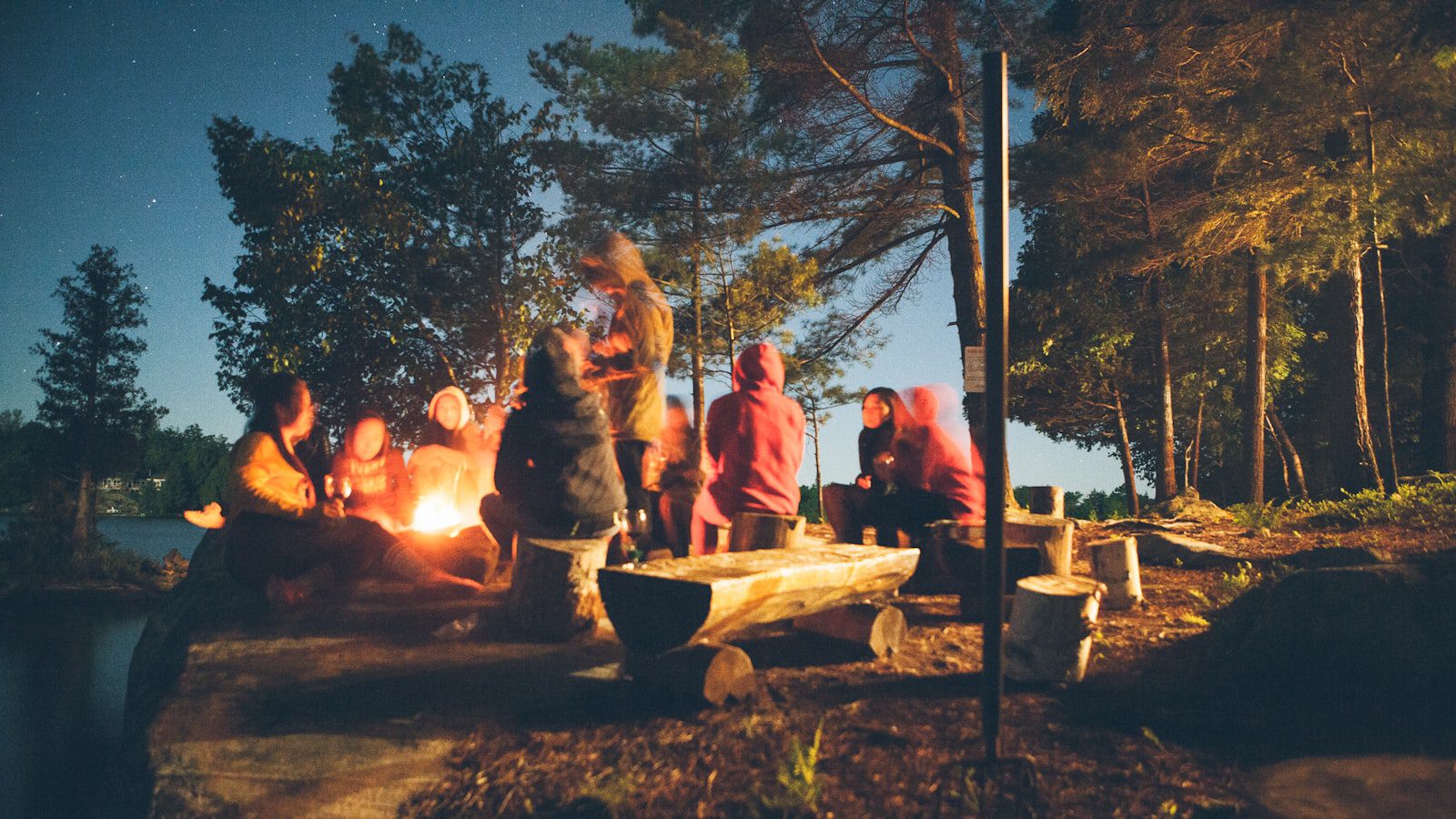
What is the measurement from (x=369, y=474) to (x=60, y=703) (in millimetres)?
14024

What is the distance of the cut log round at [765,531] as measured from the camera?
198 inches

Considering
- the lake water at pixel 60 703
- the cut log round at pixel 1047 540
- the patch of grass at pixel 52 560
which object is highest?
the cut log round at pixel 1047 540

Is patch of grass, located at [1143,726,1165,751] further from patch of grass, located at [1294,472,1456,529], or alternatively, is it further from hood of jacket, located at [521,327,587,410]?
patch of grass, located at [1294,472,1456,529]

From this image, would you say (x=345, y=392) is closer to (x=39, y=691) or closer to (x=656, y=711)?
(x=39, y=691)

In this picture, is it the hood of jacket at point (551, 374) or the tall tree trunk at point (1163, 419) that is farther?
the tall tree trunk at point (1163, 419)

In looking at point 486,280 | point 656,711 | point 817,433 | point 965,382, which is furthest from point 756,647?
point 817,433

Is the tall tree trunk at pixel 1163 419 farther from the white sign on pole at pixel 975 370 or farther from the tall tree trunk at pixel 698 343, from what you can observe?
the white sign on pole at pixel 975 370

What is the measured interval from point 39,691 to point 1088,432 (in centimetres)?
2784

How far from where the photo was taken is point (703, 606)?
11.2ft

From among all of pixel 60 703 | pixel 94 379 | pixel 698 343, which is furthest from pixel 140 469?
pixel 698 343

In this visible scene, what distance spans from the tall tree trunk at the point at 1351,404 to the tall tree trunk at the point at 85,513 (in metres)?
32.3

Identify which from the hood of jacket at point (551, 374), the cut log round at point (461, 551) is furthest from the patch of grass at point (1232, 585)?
the cut log round at point (461, 551)

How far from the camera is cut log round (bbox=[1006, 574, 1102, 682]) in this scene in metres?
4.04

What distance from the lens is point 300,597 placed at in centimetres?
531
